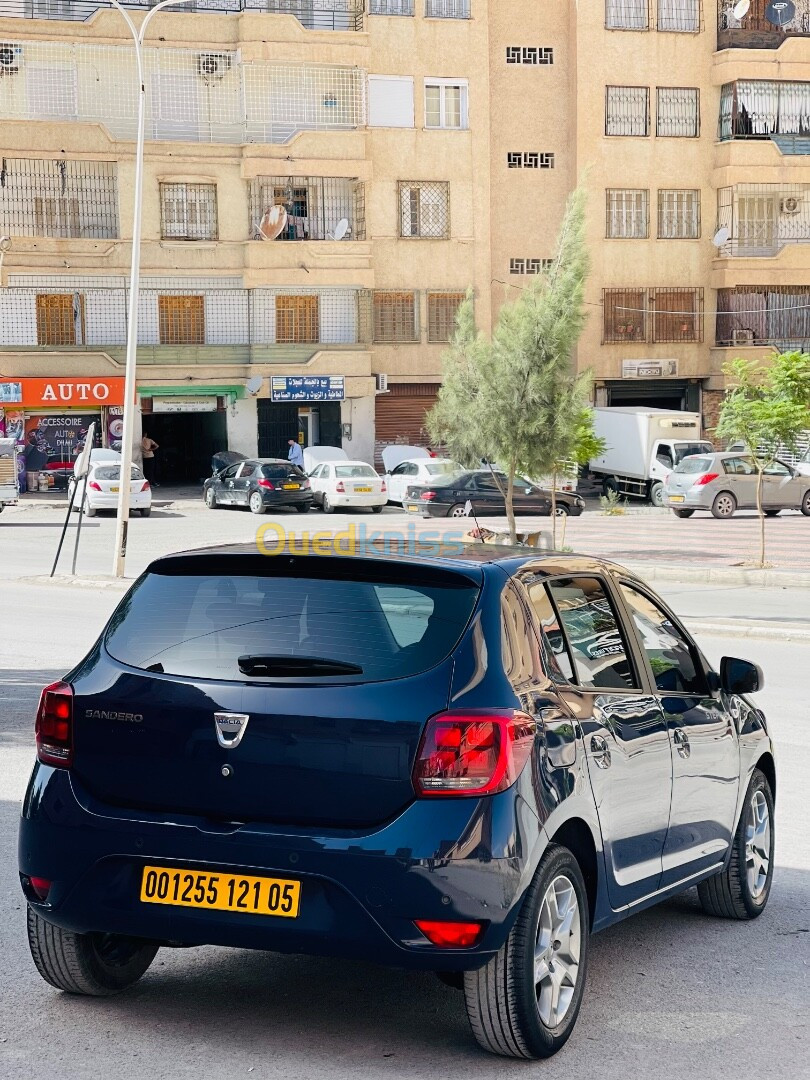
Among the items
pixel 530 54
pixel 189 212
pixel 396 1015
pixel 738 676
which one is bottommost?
pixel 396 1015

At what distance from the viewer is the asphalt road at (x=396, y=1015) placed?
175 inches

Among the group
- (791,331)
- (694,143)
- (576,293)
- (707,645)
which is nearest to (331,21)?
(694,143)

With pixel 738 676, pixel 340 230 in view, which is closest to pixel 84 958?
pixel 738 676

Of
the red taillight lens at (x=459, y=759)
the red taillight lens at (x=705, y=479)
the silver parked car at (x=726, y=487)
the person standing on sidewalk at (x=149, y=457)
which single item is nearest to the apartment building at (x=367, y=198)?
the person standing on sidewalk at (x=149, y=457)

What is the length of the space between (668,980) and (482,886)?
1449mm

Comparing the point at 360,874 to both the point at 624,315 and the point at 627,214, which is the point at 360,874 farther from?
the point at 627,214

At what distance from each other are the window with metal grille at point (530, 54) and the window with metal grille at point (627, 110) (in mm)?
2582

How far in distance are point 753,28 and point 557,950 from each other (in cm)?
5324

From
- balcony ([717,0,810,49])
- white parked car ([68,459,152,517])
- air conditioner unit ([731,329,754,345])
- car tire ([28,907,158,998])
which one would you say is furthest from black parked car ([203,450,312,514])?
car tire ([28,907,158,998])

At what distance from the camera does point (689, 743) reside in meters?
5.60

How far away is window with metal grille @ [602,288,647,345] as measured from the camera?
2042 inches

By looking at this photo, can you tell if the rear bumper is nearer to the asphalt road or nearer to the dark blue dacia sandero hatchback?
the dark blue dacia sandero hatchback

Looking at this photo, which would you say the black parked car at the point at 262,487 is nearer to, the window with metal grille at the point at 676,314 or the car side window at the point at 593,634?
the window with metal grille at the point at 676,314

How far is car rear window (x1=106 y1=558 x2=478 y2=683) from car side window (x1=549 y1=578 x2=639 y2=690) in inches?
23.0
